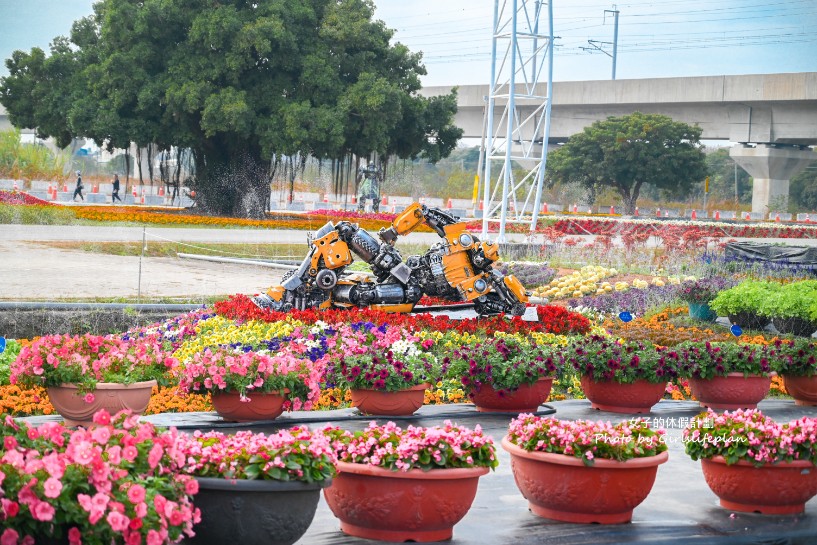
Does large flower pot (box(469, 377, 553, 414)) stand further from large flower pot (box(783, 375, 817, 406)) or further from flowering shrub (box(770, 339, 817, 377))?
large flower pot (box(783, 375, 817, 406))

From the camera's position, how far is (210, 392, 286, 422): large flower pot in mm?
7809

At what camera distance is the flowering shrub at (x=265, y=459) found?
4.93m

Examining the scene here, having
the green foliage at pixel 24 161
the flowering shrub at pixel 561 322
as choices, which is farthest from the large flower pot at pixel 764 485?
the green foliage at pixel 24 161

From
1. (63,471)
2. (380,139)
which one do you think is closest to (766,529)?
(63,471)

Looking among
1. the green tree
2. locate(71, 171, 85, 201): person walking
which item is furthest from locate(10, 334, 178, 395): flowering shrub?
the green tree

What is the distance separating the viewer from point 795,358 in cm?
996

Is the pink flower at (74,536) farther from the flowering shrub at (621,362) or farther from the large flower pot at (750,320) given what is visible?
the large flower pot at (750,320)

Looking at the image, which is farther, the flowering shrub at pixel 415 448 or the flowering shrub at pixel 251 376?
the flowering shrub at pixel 251 376

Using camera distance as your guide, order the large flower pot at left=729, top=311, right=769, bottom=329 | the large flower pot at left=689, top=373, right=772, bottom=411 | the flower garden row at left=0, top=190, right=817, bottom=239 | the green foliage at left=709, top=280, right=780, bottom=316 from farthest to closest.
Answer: the flower garden row at left=0, top=190, right=817, bottom=239, the large flower pot at left=729, top=311, right=769, bottom=329, the green foliage at left=709, top=280, right=780, bottom=316, the large flower pot at left=689, top=373, right=772, bottom=411

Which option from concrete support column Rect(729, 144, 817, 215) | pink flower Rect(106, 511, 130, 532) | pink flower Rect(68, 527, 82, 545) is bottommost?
pink flower Rect(68, 527, 82, 545)

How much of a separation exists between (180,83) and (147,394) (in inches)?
1033

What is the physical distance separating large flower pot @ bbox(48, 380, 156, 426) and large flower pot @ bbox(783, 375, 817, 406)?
5.91 meters

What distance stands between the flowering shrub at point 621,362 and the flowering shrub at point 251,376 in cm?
237

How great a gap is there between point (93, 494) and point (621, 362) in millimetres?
5767
